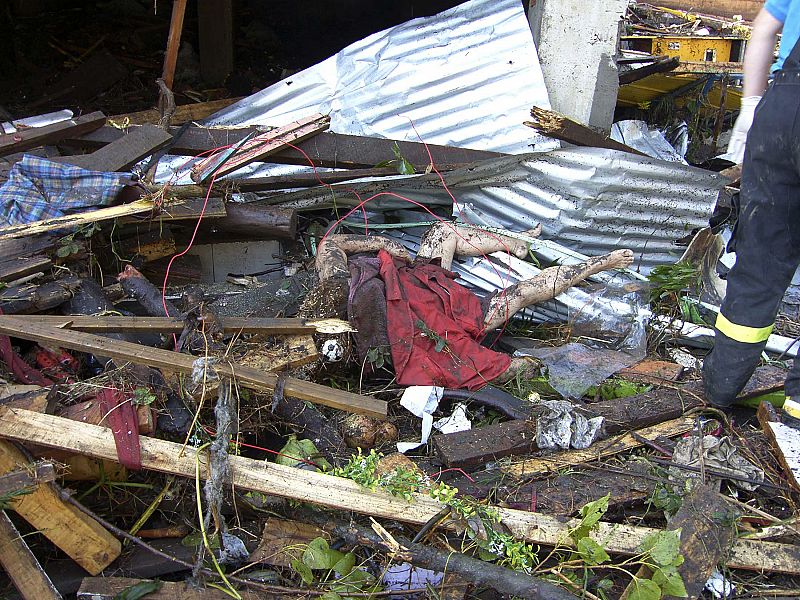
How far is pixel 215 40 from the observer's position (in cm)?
722

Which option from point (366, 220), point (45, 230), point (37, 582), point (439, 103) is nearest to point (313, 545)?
point (37, 582)

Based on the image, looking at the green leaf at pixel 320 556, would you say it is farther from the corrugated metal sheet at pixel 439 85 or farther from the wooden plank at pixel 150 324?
the corrugated metal sheet at pixel 439 85

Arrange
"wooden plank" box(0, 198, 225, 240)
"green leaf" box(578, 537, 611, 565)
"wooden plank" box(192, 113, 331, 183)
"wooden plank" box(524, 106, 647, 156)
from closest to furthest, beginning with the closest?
"green leaf" box(578, 537, 611, 565), "wooden plank" box(0, 198, 225, 240), "wooden plank" box(192, 113, 331, 183), "wooden plank" box(524, 106, 647, 156)

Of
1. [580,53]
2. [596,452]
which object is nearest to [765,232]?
[596,452]

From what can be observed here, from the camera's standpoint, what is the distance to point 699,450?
3164 millimetres

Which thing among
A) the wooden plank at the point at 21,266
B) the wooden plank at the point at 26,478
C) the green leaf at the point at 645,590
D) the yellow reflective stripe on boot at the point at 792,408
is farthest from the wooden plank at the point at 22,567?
the yellow reflective stripe on boot at the point at 792,408

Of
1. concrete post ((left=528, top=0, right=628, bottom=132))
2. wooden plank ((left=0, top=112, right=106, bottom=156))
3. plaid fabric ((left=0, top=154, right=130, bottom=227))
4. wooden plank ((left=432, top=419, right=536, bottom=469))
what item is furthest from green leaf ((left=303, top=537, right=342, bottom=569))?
concrete post ((left=528, top=0, right=628, bottom=132))

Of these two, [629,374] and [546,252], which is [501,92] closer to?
[546,252]

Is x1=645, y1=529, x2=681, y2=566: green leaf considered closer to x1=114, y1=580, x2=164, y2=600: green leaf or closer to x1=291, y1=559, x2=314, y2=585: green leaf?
x1=291, y1=559, x2=314, y2=585: green leaf

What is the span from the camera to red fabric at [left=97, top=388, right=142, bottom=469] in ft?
8.63

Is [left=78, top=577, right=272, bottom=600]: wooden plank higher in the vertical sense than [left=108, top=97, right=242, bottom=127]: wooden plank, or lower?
lower

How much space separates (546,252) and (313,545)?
302 cm

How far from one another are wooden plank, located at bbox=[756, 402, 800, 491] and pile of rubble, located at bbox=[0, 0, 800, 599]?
18mm

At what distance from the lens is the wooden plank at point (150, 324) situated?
316cm
